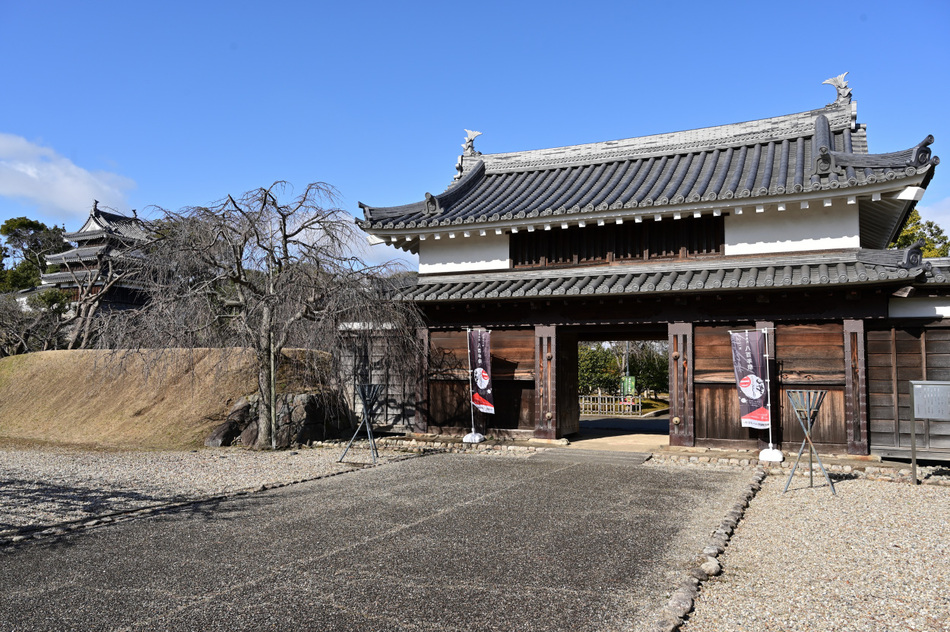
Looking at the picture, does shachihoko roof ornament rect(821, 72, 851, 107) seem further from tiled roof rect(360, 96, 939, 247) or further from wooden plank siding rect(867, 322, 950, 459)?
wooden plank siding rect(867, 322, 950, 459)

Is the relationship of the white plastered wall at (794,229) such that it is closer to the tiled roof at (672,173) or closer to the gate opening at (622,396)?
the tiled roof at (672,173)

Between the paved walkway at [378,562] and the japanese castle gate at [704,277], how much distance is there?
3.92 metres

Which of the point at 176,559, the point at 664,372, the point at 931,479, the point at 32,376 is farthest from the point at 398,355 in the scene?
the point at 664,372

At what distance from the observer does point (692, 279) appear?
11.7 meters

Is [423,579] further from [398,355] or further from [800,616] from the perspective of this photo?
[398,355]

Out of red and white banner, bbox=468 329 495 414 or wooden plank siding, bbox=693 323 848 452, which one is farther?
red and white banner, bbox=468 329 495 414

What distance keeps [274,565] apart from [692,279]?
925 centimetres

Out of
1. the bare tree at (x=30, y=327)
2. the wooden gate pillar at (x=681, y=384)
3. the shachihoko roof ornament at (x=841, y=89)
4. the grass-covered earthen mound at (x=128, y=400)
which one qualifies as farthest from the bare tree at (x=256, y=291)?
the bare tree at (x=30, y=327)

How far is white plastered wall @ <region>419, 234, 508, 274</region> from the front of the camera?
1438 cm

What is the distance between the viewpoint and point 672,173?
14930mm

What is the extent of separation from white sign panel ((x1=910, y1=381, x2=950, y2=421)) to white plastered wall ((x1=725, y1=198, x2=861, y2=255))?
350cm

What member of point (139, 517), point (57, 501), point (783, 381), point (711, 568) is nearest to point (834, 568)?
point (711, 568)

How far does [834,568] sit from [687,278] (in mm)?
7287

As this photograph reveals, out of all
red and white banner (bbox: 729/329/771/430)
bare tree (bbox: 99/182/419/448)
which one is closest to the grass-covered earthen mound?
bare tree (bbox: 99/182/419/448)
